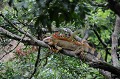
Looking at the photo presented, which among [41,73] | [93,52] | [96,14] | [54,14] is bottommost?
[41,73]

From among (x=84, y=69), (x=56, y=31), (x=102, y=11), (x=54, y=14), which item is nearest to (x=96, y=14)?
(x=102, y=11)

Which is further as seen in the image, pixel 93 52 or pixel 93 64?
pixel 93 52

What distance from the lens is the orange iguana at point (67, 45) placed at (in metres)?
3.12

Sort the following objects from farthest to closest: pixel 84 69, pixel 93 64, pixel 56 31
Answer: pixel 84 69, pixel 56 31, pixel 93 64

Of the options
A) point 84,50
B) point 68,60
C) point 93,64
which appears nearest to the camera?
point 93,64

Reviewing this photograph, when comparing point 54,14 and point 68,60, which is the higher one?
point 54,14

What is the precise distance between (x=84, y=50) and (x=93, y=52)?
0.11 meters

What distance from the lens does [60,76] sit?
4.40m

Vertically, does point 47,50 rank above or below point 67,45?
below

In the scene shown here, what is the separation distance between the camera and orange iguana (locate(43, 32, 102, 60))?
3.12 metres

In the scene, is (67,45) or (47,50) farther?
(47,50)

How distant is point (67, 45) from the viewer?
3.15m

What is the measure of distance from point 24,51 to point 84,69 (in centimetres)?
117

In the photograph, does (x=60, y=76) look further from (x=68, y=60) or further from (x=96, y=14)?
(x=96, y=14)
